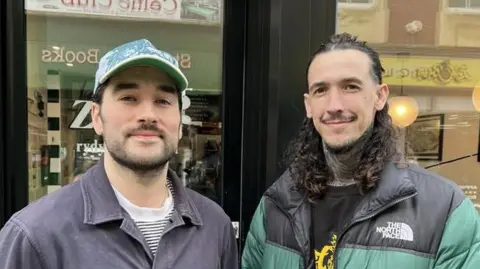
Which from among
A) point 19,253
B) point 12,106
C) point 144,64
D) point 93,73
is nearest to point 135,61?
point 144,64

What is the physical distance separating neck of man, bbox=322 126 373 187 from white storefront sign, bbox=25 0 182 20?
1512 millimetres

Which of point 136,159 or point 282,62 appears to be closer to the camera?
point 136,159

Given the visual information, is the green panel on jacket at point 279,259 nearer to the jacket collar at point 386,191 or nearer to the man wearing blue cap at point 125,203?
the jacket collar at point 386,191

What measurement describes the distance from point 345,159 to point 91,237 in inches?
33.2

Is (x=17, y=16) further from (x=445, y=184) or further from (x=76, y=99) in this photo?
(x=445, y=184)

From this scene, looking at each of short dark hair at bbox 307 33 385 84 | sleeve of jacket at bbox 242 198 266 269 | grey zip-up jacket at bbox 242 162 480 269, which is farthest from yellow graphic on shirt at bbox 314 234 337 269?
short dark hair at bbox 307 33 385 84

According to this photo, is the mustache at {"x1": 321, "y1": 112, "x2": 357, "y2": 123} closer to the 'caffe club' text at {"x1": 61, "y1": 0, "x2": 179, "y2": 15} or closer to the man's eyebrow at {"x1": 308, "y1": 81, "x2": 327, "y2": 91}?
the man's eyebrow at {"x1": 308, "y1": 81, "x2": 327, "y2": 91}

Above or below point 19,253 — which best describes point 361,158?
above

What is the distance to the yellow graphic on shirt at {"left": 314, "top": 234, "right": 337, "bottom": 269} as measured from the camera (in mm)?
1516

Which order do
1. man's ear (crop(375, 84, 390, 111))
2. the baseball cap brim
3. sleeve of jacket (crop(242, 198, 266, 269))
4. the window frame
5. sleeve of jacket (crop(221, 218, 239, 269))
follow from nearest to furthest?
the baseball cap brim < sleeve of jacket (crop(221, 218, 239, 269)) < man's ear (crop(375, 84, 390, 111)) < sleeve of jacket (crop(242, 198, 266, 269)) < the window frame

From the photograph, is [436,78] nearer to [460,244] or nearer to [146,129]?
[460,244]

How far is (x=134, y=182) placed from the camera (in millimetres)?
1369

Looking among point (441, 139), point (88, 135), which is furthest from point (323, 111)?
point (441, 139)

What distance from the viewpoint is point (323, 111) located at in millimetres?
1585
